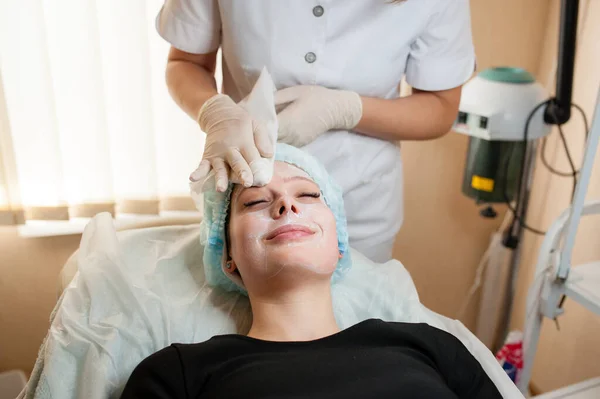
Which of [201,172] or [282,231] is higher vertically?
[201,172]

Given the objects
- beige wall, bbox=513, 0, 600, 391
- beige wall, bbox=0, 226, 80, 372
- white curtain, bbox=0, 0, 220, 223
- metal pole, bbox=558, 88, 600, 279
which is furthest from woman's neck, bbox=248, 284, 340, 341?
beige wall, bbox=513, 0, 600, 391

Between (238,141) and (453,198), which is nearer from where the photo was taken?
(238,141)

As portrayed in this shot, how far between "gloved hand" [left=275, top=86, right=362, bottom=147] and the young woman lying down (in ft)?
0.18

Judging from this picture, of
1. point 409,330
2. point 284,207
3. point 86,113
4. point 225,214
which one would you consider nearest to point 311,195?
point 284,207

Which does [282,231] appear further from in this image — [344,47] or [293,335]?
[344,47]

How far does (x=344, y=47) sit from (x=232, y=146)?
399 millimetres

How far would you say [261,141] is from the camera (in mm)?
1116

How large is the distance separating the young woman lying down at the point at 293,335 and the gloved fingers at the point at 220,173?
4.0 inches

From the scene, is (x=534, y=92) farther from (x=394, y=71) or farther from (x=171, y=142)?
(x=171, y=142)

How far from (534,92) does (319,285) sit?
98cm

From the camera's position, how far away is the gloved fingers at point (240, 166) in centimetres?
104

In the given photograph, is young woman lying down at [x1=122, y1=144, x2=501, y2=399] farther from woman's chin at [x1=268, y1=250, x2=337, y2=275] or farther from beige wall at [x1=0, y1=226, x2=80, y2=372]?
beige wall at [x1=0, y1=226, x2=80, y2=372]

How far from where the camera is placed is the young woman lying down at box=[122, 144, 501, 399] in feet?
3.19

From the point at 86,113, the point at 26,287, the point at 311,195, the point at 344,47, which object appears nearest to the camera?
the point at 311,195
